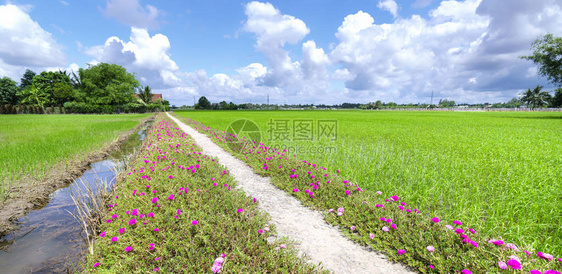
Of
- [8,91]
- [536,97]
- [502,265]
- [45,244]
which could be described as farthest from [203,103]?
[536,97]

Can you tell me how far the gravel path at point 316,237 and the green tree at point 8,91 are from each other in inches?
3102

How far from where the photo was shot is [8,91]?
5188 cm

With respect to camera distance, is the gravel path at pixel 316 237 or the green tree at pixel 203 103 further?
the green tree at pixel 203 103

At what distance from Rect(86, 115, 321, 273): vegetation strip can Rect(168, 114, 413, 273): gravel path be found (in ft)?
0.64

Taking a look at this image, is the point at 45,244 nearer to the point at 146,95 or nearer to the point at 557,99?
the point at 146,95

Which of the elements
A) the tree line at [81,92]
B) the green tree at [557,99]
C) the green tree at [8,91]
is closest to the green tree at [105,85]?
the tree line at [81,92]

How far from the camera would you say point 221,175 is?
4.88 m

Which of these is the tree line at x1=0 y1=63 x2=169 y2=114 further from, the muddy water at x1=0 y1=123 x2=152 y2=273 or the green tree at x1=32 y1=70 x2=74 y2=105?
the muddy water at x1=0 y1=123 x2=152 y2=273

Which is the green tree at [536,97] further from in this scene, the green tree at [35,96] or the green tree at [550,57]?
the green tree at [35,96]

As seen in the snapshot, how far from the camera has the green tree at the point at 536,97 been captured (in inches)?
3757

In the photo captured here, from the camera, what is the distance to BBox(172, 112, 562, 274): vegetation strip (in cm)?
208

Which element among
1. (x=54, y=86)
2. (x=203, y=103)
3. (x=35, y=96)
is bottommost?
(x=35, y=96)

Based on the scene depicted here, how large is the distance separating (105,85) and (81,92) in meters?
5.37

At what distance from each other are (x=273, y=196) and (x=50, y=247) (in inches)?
132
